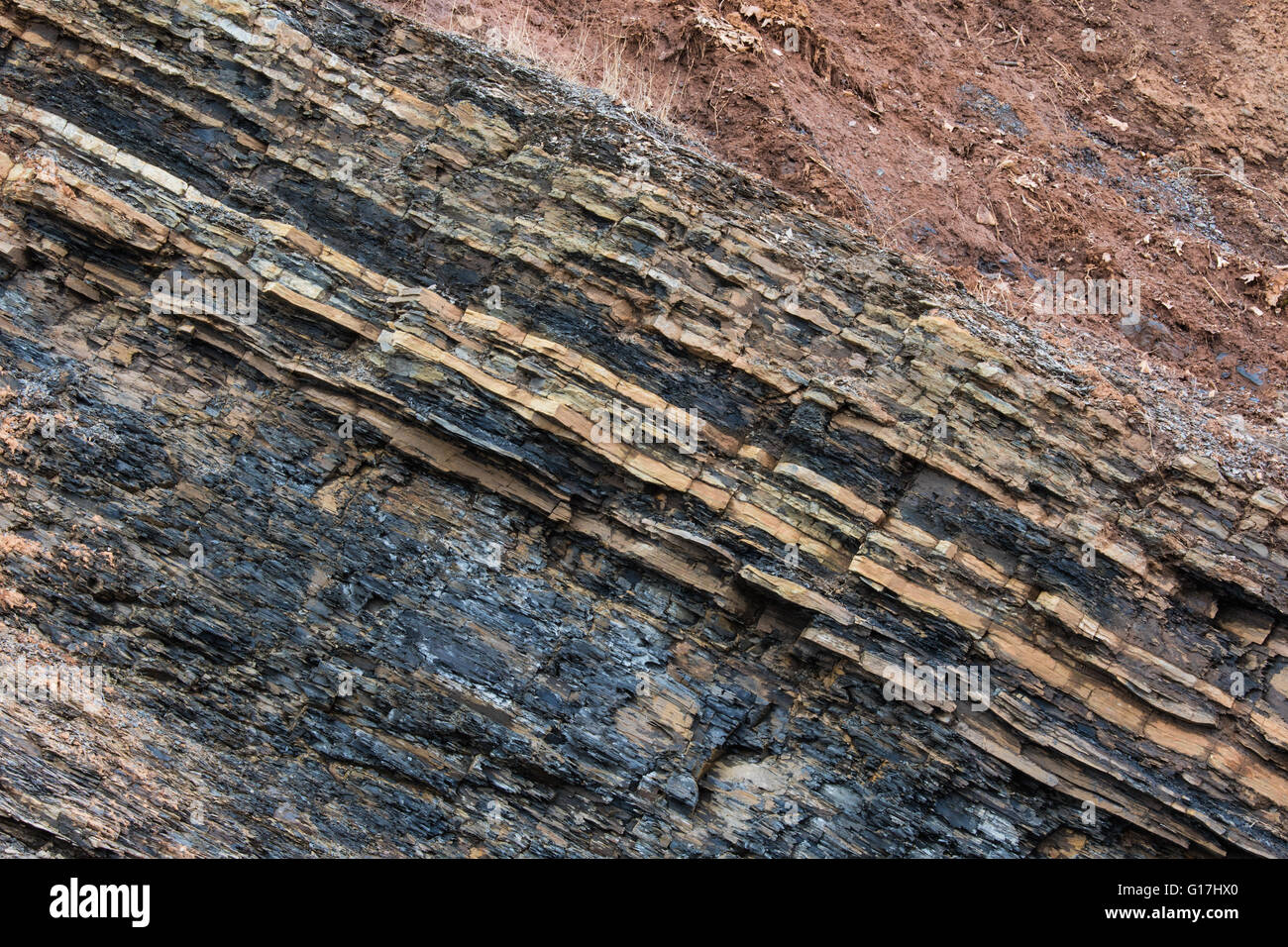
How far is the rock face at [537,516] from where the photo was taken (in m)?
6.89

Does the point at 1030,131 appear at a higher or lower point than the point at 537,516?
higher

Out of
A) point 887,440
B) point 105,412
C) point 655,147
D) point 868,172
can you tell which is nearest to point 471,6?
point 655,147

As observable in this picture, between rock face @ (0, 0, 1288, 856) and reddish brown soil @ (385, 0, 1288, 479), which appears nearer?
rock face @ (0, 0, 1288, 856)

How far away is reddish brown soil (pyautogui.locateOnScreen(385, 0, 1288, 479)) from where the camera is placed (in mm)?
8516

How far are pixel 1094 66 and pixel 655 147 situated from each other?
20.0ft

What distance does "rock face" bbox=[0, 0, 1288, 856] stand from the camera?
6.89 metres

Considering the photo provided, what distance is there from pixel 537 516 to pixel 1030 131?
726 cm

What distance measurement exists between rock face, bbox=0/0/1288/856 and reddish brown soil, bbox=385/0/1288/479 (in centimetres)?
112

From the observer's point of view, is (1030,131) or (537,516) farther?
(1030,131)

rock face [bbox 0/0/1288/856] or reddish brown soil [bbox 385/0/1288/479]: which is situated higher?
reddish brown soil [bbox 385/0/1288/479]

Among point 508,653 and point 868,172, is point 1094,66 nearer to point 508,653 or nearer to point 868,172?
point 868,172

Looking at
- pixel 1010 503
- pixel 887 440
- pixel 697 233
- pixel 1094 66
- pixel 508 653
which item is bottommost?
pixel 508 653

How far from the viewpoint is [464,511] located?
745 cm

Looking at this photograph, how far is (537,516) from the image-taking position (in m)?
7.46
